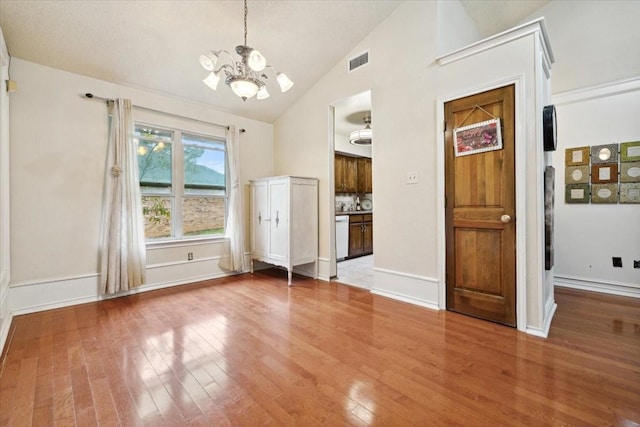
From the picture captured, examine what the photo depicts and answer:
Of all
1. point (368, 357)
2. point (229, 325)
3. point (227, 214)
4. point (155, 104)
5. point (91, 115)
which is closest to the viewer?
point (368, 357)

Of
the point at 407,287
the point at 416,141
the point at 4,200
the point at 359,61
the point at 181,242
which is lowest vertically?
the point at 407,287

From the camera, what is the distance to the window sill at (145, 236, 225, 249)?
12.5ft

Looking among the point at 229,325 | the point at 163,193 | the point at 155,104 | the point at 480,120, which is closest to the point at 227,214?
the point at 163,193

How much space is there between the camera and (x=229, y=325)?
2.62m

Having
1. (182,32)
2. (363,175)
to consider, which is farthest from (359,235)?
(182,32)

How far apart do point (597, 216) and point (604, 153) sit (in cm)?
80

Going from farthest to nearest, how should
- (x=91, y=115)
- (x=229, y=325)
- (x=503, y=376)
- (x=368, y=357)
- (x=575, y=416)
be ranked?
(x=91, y=115)
(x=229, y=325)
(x=368, y=357)
(x=503, y=376)
(x=575, y=416)

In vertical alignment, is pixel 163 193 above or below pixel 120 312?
above

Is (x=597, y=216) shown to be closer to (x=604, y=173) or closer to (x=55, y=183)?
(x=604, y=173)

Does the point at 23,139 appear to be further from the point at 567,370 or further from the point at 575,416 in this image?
the point at 567,370

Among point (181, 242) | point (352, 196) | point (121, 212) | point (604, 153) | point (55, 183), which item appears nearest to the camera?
point (55, 183)

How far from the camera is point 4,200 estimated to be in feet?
8.64

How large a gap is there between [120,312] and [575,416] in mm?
3829

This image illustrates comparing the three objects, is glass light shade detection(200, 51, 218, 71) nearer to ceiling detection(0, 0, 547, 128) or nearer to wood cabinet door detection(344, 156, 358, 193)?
ceiling detection(0, 0, 547, 128)
